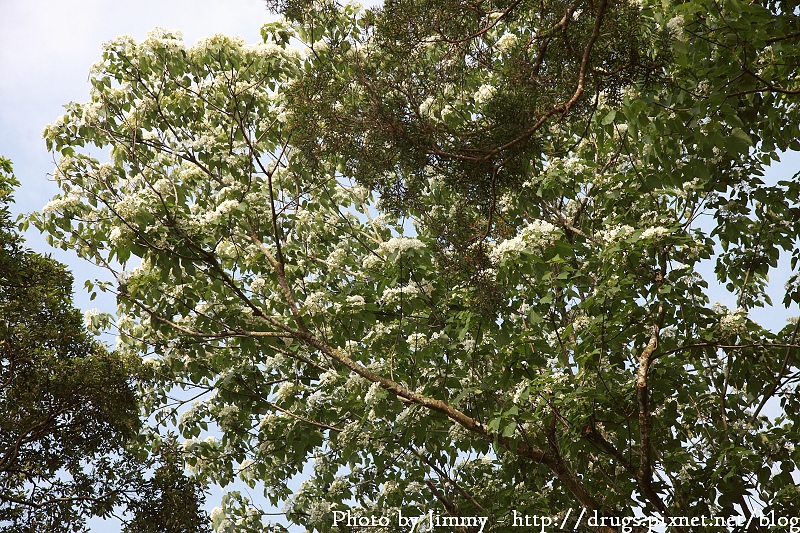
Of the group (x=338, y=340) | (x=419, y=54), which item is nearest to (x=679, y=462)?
(x=338, y=340)

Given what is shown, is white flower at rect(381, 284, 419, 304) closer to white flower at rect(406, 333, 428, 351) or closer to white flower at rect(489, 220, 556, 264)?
white flower at rect(406, 333, 428, 351)

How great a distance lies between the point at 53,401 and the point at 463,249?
4.38 m

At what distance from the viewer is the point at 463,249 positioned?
6.39 m

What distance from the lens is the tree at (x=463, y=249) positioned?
5.84 metres

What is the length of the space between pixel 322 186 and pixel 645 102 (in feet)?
14.9

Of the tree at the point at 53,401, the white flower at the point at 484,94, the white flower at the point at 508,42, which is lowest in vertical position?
the tree at the point at 53,401

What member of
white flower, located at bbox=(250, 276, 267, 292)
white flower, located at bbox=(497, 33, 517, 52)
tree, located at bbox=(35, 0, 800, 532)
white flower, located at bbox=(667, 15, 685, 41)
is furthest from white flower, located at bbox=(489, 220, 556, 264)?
white flower, located at bbox=(250, 276, 267, 292)

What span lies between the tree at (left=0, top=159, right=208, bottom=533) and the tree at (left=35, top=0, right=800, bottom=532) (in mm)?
567

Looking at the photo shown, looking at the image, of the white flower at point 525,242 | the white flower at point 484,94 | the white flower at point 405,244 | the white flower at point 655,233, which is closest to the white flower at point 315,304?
the white flower at point 405,244

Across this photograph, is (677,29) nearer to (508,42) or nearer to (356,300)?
(508,42)

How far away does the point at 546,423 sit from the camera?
22.4 feet

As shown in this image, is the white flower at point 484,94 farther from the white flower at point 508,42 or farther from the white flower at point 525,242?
the white flower at point 525,242

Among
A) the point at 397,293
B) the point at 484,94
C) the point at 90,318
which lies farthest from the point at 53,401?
the point at 484,94

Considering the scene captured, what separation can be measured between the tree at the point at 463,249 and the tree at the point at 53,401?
567mm
